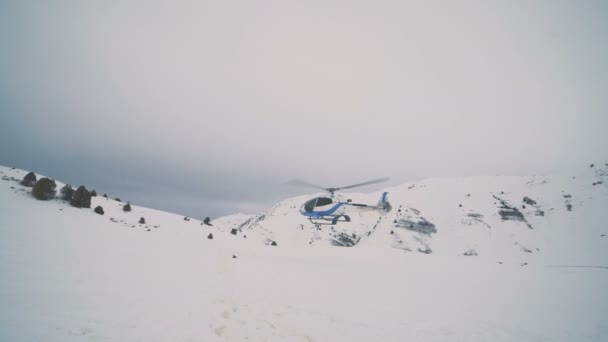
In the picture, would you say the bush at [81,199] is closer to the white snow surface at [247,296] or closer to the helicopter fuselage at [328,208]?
A: the white snow surface at [247,296]

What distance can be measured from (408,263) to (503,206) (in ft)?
236

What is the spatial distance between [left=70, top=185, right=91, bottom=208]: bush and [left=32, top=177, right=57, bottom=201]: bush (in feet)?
7.41

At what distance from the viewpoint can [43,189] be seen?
94.4 ft

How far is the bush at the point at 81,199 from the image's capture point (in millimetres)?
30734

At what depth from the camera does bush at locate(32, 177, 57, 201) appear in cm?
2848

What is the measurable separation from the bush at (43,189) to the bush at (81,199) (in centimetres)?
226

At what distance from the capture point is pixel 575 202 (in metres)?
68.6

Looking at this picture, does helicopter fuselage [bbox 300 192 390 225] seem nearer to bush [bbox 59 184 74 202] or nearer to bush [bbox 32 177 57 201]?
bush [bbox 32 177 57 201]

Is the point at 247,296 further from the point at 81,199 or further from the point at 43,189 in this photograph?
the point at 43,189

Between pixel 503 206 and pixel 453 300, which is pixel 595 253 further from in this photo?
pixel 453 300

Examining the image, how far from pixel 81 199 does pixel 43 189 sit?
374cm

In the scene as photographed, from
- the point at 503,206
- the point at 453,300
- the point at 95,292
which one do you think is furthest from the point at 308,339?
the point at 503,206

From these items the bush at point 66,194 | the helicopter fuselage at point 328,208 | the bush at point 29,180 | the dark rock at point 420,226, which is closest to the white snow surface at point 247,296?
the bush at point 29,180

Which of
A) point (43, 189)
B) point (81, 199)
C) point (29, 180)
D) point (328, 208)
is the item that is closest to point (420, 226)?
point (328, 208)
